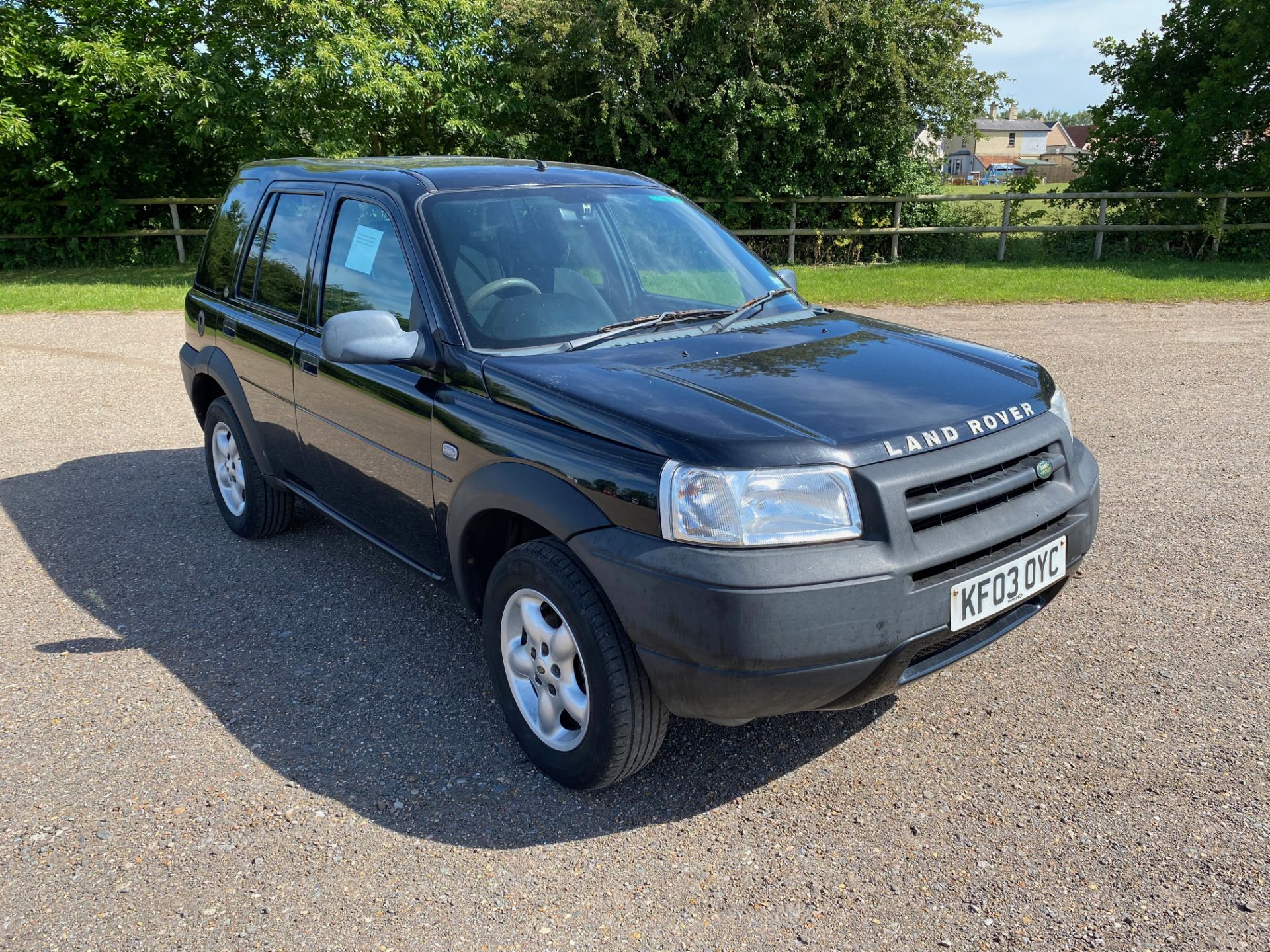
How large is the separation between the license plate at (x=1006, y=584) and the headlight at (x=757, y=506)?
15.8 inches

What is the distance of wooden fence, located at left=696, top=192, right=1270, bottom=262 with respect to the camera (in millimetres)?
17078

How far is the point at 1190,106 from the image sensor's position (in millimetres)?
17266

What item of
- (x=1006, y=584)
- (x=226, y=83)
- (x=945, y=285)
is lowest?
(x=1006, y=584)

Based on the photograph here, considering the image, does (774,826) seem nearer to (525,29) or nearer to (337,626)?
(337,626)

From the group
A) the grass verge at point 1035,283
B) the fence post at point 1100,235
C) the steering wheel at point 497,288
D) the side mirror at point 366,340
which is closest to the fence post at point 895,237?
the grass verge at point 1035,283

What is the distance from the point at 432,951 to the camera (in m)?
2.38

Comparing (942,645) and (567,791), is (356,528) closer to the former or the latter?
(567,791)

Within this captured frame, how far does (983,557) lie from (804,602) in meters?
0.67

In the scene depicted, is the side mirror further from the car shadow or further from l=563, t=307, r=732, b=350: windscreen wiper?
the car shadow

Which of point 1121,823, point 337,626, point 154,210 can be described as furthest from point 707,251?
point 154,210

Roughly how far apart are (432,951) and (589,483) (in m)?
1.26

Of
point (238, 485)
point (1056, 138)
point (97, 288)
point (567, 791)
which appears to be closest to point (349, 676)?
point (567, 791)

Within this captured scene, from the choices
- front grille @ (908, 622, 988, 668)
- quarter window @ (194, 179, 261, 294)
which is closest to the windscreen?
front grille @ (908, 622, 988, 668)

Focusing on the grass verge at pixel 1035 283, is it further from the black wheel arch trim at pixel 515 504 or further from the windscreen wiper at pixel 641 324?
the black wheel arch trim at pixel 515 504
